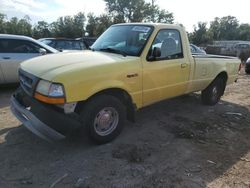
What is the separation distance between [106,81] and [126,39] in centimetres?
128

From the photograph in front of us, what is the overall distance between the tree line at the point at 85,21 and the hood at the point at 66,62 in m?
45.2

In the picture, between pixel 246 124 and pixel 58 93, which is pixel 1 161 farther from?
pixel 246 124

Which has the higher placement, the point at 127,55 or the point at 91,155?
the point at 127,55

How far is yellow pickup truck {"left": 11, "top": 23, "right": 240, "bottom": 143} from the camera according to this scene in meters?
3.68

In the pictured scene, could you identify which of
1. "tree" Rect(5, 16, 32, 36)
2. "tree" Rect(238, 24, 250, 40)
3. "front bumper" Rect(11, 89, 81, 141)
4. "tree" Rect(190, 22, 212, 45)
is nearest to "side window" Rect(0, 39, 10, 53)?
"front bumper" Rect(11, 89, 81, 141)

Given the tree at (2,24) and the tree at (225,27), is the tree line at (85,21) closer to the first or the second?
the tree at (2,24)

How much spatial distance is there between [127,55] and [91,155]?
1.74 meters

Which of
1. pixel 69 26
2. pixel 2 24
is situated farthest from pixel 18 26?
pixel 69 26

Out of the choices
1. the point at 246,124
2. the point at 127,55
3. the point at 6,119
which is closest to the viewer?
the point at 127,55

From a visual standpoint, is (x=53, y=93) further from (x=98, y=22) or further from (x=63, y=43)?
(x=98, y=22)

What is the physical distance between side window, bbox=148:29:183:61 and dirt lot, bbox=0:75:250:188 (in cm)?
137

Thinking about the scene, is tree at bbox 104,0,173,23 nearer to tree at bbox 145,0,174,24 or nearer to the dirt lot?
tree at bbox 145,0,174,24

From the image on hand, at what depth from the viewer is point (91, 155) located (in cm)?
404

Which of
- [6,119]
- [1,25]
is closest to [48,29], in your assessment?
[1,25]
